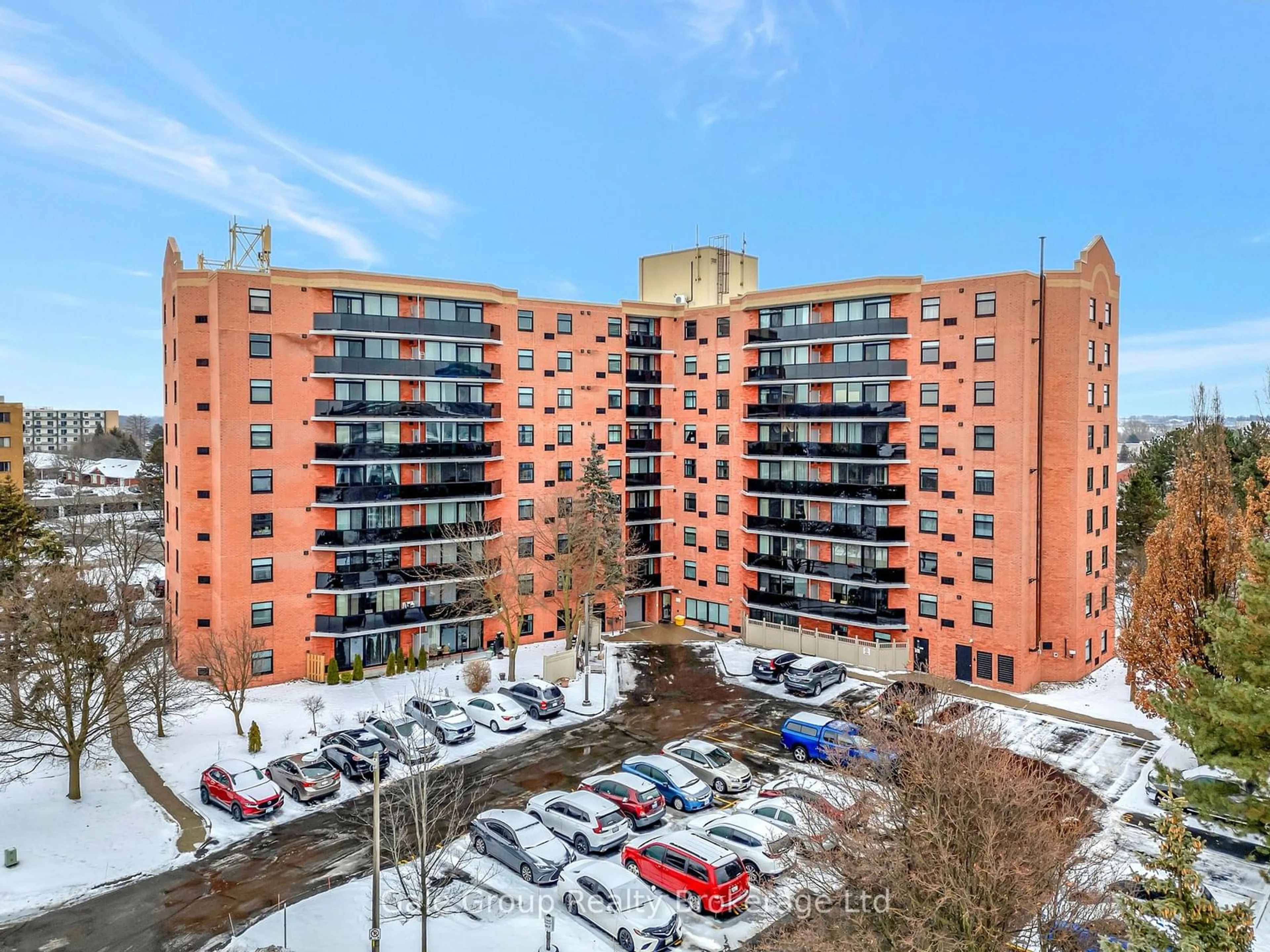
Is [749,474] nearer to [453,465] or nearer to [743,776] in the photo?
[453,465]

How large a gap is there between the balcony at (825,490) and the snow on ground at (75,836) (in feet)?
117

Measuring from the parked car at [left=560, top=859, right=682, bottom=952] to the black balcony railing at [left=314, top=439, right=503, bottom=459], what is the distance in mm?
27359

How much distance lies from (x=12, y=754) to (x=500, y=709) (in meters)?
18.3

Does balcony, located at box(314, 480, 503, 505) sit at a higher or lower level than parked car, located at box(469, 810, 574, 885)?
higher

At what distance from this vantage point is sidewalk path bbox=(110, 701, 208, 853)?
85.9 feet

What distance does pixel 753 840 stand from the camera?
23.9 metres

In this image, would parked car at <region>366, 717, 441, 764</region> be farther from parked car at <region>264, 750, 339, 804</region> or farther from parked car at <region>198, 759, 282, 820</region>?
parked car at <region>198, 759, 282, 820</region>

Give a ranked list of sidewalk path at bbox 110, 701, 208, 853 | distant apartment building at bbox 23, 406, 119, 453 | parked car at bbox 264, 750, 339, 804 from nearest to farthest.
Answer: sidewalk path at bbox 110, 701, 208, 853 → parked car at bbox 264, 750, 339, 804 → distant apartment building at bbox 23, 406, 119, 453

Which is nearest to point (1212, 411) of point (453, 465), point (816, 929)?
point (816, 929)

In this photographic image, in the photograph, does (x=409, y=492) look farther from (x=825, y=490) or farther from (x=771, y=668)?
(x=825, y=490)

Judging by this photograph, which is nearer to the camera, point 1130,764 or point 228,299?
point 1130,764

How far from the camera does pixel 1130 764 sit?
3172 centimetres

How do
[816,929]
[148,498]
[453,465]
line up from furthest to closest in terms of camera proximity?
[148,498] < [453,465] < [816,929]

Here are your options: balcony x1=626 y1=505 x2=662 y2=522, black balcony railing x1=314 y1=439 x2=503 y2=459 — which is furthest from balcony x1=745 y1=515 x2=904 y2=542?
black balcony railing x1=314 y1=439 x2=503 y2=459
